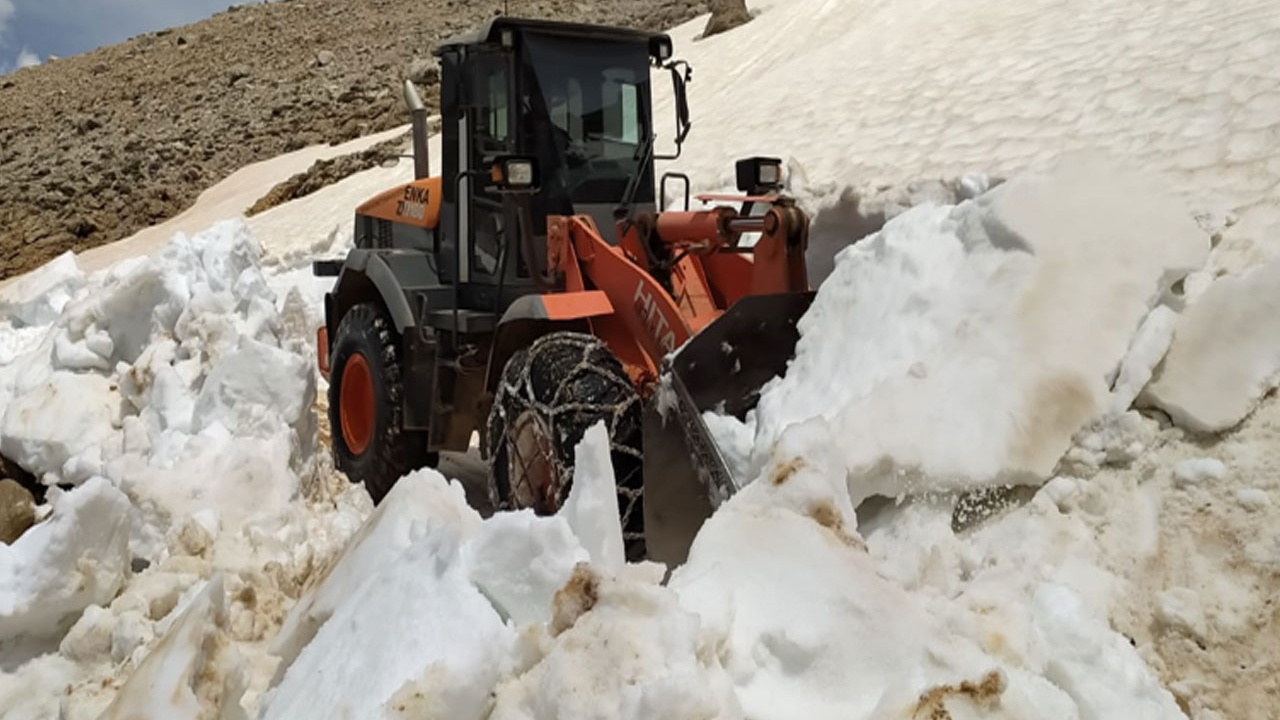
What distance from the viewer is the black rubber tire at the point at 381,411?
4891 millimetres

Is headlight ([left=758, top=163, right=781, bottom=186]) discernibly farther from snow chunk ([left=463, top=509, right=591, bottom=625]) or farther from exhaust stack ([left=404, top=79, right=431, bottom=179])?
snow chunk ([left=463, top=509, right=591, bottom=625])

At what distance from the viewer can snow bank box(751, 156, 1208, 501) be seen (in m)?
2.88

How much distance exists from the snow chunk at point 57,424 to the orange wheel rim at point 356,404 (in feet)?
3.37

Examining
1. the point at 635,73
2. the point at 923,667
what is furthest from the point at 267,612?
the point at 635,73

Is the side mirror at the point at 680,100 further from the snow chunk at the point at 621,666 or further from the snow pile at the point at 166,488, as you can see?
the snow chunk at the point at 621,666

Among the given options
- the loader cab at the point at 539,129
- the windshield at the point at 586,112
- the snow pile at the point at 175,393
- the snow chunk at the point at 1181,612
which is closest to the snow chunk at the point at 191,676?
the snow pile at the point at 175,393

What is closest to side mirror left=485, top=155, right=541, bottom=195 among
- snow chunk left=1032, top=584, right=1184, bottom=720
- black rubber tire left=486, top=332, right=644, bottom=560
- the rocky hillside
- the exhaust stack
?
black rubber tire left=486, top=332, right=644, bottom=560

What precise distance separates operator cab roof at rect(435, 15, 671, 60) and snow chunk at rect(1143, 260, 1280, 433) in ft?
8.10

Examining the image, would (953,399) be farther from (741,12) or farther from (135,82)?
(135,82)

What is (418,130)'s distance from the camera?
5895 mm

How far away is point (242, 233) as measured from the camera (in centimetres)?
596

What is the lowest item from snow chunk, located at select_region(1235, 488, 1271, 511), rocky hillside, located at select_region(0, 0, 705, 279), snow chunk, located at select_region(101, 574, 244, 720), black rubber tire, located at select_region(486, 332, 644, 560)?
rocky hillside, located at select_region(0, 0, 705, 279)

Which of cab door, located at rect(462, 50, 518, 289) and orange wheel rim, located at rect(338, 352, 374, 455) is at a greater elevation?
cab door, located at rect(462, 50, 518, 289)

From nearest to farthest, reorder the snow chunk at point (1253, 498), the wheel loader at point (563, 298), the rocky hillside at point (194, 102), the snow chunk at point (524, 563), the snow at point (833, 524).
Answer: the snow at point (833, 524) < the snow chunk at point (524, 563) < the snow chunk at point (1253, 498) < the wheel loader at point (563, 298) < the rocky hillside at point (194, 102)
